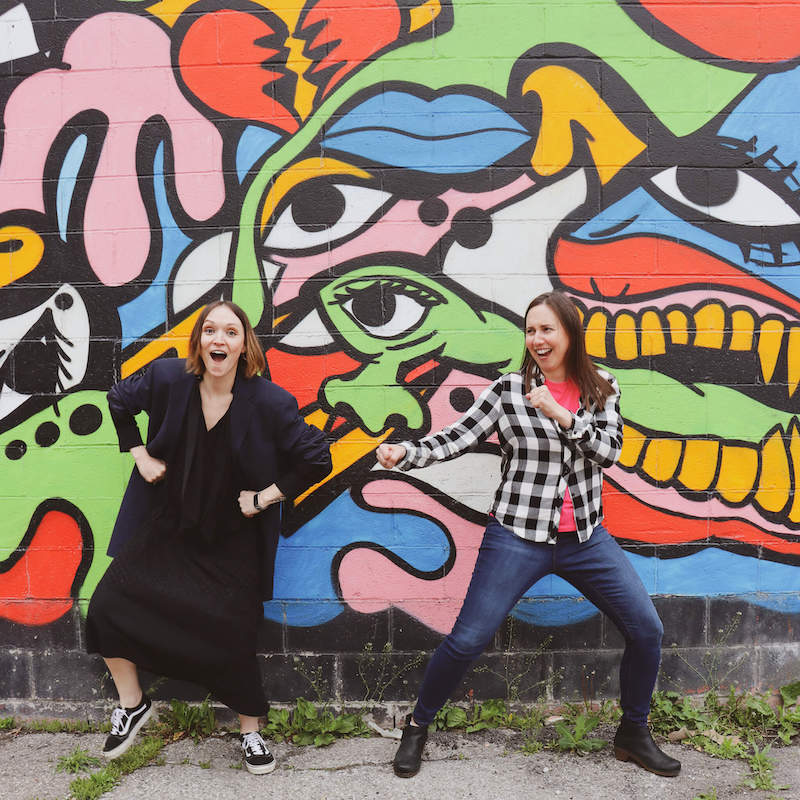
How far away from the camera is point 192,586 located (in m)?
3.01

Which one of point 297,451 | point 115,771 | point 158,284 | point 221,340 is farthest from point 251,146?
point 115,771

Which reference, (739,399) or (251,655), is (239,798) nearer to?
(251,655)

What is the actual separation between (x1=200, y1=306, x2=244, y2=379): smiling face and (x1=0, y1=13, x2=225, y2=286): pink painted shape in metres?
0.74

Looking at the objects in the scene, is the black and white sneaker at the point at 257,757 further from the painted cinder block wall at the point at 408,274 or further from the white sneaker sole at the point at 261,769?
the painted cinder block wall at the point at 408,274

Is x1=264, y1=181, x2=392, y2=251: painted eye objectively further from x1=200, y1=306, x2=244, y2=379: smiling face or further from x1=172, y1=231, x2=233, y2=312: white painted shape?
x1=200, y1=306, x2=244, y2=379: smiling face

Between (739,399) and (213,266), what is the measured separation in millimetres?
2640

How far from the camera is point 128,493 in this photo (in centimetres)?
311

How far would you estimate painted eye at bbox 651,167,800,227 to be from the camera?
3.36 meters

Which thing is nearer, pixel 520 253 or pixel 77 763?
pixel 77 763

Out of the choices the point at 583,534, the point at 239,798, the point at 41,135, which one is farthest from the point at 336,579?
the point at 41,135

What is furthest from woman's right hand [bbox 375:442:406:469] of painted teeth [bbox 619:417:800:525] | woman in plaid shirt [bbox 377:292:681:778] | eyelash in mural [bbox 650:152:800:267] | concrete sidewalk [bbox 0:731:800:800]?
eyelash in mural [bbox 650:152:800:267]

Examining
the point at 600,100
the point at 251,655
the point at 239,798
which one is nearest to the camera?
the point at 239,798

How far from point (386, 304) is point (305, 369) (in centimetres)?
50

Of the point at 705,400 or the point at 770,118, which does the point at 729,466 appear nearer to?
the point at 705,400
